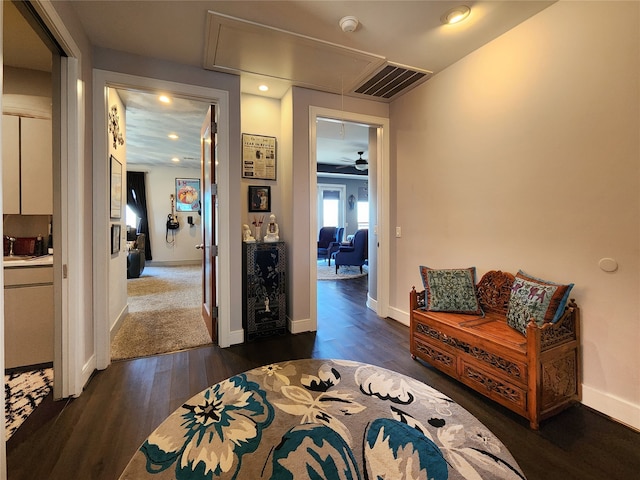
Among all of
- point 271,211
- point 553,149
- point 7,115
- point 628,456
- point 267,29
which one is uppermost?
point 267,29

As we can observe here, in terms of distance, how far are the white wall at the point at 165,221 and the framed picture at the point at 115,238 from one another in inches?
186

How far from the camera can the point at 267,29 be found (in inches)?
84.4

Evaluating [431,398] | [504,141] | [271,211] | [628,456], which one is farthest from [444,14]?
[628,456]

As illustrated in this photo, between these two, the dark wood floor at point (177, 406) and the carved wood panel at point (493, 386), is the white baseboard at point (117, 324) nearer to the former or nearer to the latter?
the dark wood floor at point (177, 406)

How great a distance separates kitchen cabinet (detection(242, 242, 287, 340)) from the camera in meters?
2.93

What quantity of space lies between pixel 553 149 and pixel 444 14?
4.01ft

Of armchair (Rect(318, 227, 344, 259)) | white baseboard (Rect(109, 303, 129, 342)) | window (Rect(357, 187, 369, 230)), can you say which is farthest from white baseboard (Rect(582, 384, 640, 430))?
window (Rect(357, 187, 369, 230))

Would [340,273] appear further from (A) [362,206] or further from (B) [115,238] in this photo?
(B) [115,238]

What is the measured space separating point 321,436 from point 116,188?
3.05 metres

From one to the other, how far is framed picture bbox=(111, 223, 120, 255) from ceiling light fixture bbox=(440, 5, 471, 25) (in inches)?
133

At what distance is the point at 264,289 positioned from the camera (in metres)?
3.01

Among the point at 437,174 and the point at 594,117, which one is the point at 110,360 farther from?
the point at 594,117

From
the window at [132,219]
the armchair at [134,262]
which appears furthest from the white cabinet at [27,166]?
the window at [132,219]

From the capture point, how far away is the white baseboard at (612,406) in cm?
167
